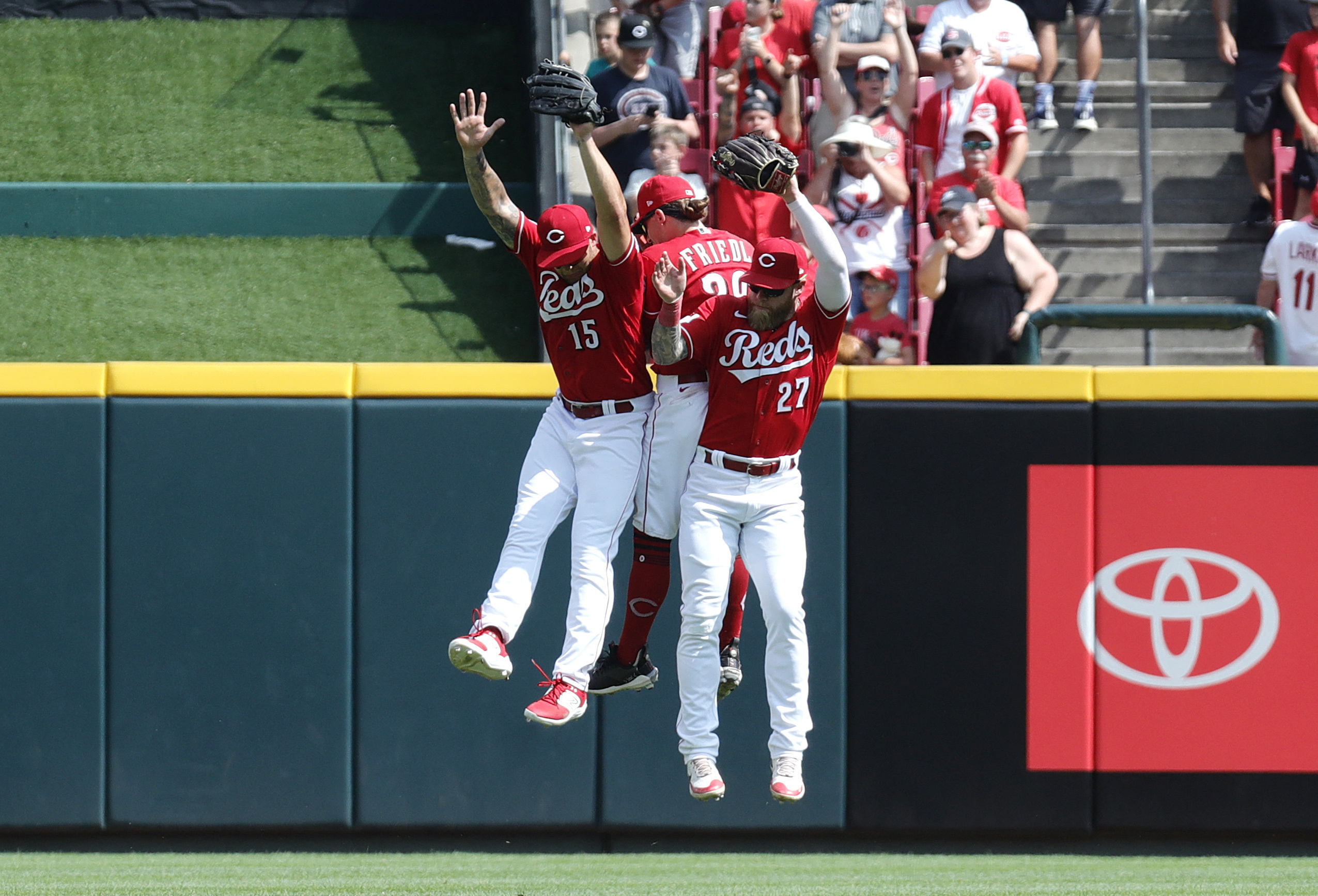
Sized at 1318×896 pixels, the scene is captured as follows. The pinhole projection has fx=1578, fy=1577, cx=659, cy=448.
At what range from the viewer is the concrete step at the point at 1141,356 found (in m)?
8.88

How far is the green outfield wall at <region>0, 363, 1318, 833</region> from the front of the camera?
6770 mm

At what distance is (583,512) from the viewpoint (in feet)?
17.5

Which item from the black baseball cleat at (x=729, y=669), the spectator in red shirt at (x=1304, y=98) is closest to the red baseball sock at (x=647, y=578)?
the black baseball cleat at (x=729, y=669)

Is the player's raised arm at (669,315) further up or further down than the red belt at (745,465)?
further up

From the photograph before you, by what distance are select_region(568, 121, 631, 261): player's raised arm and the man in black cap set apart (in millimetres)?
3529

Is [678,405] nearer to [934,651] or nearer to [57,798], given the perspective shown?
[934,651]

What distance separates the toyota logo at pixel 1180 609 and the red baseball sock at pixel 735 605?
178 centimetres

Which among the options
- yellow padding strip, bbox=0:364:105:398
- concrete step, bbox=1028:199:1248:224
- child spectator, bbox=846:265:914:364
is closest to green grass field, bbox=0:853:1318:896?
yellow padding strip, bbox=0:364:105:398

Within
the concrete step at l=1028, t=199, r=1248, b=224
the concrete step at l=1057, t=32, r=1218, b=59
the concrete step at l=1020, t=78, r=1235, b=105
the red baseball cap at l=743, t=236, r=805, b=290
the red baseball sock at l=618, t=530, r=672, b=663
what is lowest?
the red baseball sock at l=618, t=530, r=672, b=663

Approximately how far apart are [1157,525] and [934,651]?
110 cm

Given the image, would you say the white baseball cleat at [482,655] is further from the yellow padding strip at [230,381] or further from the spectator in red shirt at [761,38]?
the spectator in red shirt at [761,38]

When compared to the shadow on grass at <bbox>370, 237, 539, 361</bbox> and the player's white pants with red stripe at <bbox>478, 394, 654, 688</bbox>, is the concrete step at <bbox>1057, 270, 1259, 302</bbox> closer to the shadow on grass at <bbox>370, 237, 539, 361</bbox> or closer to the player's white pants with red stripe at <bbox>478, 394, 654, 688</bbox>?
the shadow on grass at <bbox>370, 237, 539, 361</bbox>

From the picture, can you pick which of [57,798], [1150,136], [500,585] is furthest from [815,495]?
[1150,136]

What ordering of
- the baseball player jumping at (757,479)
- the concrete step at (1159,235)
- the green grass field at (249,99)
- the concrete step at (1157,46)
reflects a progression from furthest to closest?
the green grass field at (249,99)
the concrete step at (1157,46)
the concrete step at (1159,235)
the baseball player jumping at (757,479)
